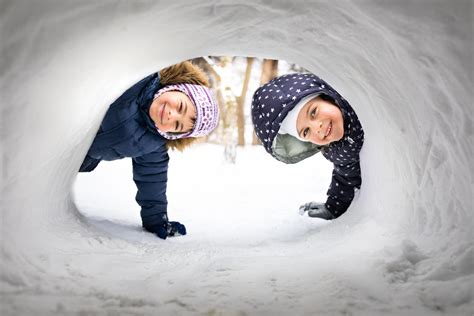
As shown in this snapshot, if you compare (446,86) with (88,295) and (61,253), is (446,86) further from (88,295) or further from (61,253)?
(61,253)

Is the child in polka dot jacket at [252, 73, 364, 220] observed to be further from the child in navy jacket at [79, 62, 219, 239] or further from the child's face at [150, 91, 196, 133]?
the child's face at [150, 91, 196, 133]

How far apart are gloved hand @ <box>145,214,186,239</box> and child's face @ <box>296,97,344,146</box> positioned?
2.85 ft

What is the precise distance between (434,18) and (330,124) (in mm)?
1304

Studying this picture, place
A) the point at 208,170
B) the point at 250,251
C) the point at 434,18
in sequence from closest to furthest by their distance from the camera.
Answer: the point at 434,18 < the point at 250,251 < the point at 208,170

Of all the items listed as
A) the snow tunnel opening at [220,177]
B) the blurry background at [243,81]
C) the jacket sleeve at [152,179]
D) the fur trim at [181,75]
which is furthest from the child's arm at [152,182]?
the blurry background at [243,81]

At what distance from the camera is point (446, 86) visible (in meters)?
0.92

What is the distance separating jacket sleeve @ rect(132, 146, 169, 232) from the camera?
7.94 ft

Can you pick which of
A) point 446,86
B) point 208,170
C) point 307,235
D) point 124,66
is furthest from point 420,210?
point 208,170

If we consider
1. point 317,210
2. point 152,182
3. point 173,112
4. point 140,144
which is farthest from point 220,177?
point 173,112

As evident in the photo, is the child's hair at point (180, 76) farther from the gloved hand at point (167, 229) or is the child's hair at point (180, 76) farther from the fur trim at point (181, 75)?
the gloved hand at point (167, 229)

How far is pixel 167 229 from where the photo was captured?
7.43ft

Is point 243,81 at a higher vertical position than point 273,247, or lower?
higher

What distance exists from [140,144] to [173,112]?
295 mm

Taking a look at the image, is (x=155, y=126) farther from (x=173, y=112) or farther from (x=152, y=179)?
(x=152, y=179)
